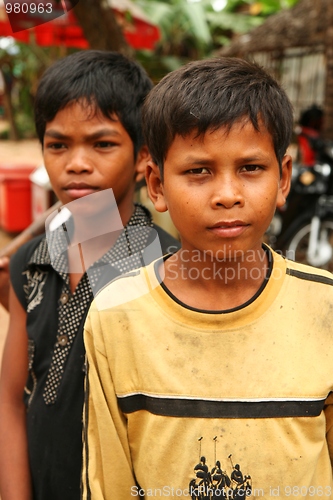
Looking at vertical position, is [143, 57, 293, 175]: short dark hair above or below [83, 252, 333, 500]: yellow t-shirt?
above

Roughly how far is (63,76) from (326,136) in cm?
396

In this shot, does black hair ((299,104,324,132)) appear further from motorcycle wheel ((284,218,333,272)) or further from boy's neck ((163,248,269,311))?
boy's neck ((163,248,269,311))

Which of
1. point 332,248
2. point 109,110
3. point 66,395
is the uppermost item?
point 109,110

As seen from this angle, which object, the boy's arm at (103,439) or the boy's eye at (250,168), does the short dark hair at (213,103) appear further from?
the boy's arm at (103,439)

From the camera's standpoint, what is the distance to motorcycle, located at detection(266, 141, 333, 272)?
14.7 feet

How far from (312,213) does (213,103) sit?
3.79 metres

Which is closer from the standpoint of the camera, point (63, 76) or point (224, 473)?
point (224, 473)

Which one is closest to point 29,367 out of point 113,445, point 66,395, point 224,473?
point 66,395

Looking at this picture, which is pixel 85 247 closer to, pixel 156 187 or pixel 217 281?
pixel 156 187

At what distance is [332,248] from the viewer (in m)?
4.66

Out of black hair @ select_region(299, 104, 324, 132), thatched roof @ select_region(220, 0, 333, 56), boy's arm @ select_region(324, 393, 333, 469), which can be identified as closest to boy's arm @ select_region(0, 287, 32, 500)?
boy's arm @ select_region(324, 393, 333, 469)

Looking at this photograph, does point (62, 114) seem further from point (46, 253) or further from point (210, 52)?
point (210, 52)

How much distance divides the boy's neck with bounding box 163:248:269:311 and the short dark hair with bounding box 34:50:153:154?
47 cm

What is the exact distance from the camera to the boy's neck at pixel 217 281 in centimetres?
109
